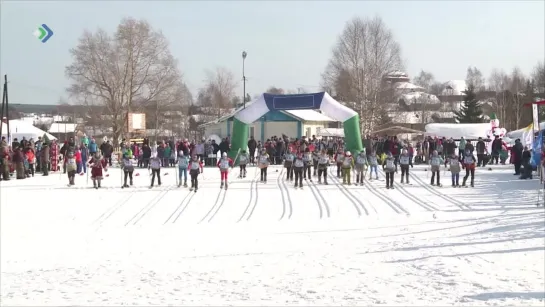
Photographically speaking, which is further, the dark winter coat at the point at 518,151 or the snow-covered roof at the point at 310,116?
the snow-covered roof at the point at 310,116

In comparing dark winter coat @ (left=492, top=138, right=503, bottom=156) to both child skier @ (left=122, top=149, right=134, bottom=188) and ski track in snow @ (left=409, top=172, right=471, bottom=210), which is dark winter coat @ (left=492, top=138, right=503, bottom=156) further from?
child skier @ (left=122, top=149, right=134, bottom=188)

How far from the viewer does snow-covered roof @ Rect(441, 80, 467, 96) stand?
4452 inches

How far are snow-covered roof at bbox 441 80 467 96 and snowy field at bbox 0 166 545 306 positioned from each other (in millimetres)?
95515

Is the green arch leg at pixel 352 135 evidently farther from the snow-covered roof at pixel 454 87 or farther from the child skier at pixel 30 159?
the snow-covered roof at pixel 454 87

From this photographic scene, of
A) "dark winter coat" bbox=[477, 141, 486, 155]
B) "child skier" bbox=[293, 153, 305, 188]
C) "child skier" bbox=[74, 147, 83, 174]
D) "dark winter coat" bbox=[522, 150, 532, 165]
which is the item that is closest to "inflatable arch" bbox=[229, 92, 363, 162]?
"dark winter coat" bbox=[477, 141, 486, 155]

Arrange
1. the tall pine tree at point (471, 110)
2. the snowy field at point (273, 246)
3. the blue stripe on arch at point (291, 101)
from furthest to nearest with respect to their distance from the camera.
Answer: the tall pine tree at point (471, 110), the blue stripe on arch at point (291, 101), the snowy field at point (273, 246)

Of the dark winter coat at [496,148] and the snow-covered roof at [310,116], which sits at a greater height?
the snow-covered roof at [310,116]

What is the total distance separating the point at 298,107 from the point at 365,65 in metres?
20.4

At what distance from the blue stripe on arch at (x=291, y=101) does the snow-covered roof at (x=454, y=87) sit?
85057mm

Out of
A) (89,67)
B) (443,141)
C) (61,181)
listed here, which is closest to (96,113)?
(89,67)

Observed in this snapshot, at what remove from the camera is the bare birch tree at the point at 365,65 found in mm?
47938

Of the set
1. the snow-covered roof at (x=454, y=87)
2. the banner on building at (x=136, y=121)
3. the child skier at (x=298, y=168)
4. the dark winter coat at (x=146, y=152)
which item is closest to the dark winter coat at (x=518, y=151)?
the child skier at (x=298, y=168)

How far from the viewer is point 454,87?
12425cm

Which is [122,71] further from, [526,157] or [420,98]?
[420,98]
